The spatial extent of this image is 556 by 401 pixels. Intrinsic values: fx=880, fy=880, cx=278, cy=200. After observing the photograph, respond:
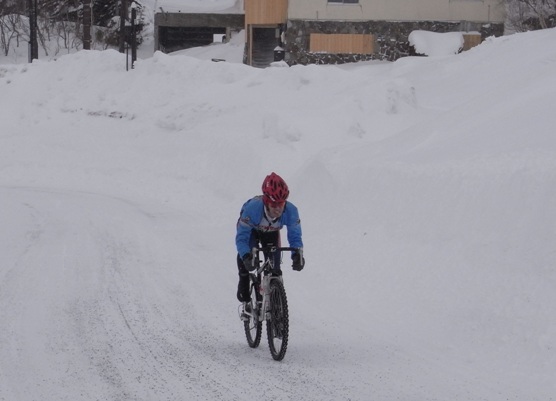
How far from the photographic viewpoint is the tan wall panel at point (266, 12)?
129 ft

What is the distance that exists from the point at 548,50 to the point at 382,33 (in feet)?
51.4

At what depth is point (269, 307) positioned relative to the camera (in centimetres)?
898

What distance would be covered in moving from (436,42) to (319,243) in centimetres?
2336

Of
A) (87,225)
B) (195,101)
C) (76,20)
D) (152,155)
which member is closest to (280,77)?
(195,101)

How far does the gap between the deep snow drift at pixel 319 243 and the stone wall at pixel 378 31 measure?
9.67m

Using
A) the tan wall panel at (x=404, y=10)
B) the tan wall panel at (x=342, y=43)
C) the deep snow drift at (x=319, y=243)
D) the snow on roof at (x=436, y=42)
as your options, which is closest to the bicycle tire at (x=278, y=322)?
the deep snow drift at (x=319, y=243)

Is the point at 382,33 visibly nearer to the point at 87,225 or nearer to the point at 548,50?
the point at 548,50

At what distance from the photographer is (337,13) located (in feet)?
123

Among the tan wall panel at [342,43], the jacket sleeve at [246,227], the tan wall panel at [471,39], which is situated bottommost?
the jacket sleeve at [246,227]

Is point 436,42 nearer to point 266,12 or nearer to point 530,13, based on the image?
point 530,13

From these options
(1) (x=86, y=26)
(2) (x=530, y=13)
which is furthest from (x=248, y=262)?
(1) (x=86, y=26)

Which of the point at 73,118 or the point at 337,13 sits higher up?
the point at 337,13

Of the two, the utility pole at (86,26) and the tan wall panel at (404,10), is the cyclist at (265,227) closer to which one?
the tan wall panel at (404,10)

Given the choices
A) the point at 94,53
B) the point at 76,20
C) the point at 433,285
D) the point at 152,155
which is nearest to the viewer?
the point at 433,285
